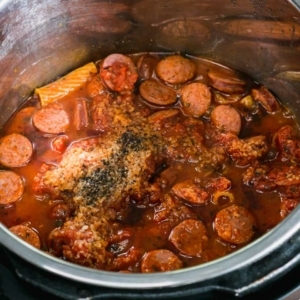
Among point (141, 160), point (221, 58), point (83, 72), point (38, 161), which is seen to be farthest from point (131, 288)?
point (221, 58)

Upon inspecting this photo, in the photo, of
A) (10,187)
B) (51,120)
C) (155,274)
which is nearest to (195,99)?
(51,120)

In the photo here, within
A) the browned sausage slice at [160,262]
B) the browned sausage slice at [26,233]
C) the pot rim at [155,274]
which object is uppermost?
the pot rim at [155,274]

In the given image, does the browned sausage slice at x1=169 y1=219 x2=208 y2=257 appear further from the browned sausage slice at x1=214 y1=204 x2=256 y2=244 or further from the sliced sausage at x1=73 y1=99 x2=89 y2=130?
the sliced sausage at x1=73 y1=99 x2=89 y2=130

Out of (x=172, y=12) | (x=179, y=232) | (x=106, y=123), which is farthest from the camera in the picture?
(x=172, y=12)

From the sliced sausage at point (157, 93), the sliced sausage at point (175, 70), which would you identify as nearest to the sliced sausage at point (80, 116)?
the sliced sausage at point (157, 93)

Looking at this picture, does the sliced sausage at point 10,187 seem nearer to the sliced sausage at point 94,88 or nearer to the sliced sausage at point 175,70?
Result: the sliced sausage at point 94,88

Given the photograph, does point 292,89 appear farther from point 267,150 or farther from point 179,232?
point 179,232

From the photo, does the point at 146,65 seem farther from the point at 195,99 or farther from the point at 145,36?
the point at 195,99
